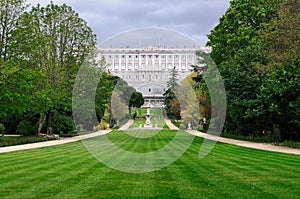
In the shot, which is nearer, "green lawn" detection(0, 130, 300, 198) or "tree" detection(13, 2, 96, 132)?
"green lawn" detection(0, 130, 300, 198)

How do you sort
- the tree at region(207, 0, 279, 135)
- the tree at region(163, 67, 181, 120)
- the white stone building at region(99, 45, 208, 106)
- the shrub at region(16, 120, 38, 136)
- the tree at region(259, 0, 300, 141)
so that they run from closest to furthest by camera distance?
the tree at region(259, 0, 300, 141)
the tree at region(207, 0, 279, 135)
the shrub at region(16, 120, 38, 136)
the tree at region(163, 67, 181, 120)
the white stone building at region(99, 45, 208, 106)

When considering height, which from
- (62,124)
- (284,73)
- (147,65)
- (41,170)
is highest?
(147,65)

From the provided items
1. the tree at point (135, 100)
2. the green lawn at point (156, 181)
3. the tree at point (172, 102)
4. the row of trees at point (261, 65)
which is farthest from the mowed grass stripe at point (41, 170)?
the tree at point (135, 100)

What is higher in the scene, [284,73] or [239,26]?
[239,26]

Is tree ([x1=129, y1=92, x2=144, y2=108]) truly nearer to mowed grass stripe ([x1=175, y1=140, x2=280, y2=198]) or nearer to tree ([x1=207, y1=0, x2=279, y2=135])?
tree ([x1=207, y1=0, x2=279, y2=135])

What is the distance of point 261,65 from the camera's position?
30.2m

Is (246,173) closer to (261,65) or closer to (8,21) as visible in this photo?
(261,65)

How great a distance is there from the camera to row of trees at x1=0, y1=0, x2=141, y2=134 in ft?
101

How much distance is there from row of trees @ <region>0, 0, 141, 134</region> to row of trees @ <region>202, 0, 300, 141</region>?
1403cm

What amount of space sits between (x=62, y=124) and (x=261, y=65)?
2298 cm

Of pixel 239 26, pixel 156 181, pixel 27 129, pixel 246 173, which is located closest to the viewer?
pixel 156 181

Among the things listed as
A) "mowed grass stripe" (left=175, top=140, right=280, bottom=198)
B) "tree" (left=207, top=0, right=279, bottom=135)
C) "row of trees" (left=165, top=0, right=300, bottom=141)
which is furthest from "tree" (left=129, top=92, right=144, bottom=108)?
"mowed grass stripe" (left=175, top=140, right=280, bottom=198)

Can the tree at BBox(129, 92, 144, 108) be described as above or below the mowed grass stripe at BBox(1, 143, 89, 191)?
above

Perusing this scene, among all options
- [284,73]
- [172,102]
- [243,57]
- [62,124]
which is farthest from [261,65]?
[172,102]
